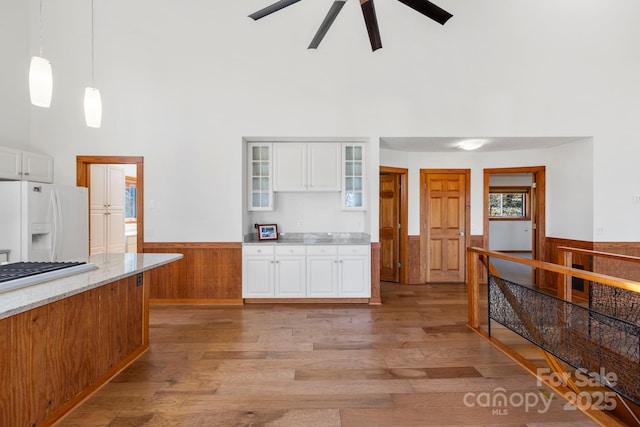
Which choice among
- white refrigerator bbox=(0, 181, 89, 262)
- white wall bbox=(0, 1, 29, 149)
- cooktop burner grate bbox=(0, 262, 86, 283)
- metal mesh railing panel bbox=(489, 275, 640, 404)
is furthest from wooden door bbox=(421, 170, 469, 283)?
white wall bbox=(0, 1, 29, 149)

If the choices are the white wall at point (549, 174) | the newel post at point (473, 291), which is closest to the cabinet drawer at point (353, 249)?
the newel post at point (473, 291)

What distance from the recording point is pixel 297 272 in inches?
168

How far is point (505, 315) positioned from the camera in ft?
9.66

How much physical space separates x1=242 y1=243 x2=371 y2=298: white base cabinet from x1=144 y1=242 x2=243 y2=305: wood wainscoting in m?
0.16

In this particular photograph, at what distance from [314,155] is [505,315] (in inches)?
116

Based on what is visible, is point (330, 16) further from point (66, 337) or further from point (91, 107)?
point (66, 337)

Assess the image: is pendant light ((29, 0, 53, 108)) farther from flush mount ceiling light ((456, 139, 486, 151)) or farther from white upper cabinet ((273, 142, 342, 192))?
flush mount ceiling light ((456, 139, 486, 151))

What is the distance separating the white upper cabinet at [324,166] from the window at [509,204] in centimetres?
663

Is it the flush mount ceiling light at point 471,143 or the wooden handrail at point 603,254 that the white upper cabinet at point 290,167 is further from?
the wooden handrail at point 603,254

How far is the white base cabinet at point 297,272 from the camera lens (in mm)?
4270

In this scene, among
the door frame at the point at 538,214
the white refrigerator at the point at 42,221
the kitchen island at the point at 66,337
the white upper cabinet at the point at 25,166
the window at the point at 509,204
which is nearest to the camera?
the kitchen island at the point at 66,337

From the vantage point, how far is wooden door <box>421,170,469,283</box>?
548 centimetres

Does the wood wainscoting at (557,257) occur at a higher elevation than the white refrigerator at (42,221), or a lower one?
lower

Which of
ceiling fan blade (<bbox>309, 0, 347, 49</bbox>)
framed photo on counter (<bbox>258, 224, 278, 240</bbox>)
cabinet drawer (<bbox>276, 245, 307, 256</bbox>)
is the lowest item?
cabinet drawer (<bbox>276, 245, 307, 256</bbox>)
